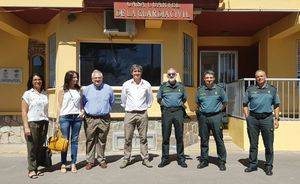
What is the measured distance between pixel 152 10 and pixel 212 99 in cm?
281

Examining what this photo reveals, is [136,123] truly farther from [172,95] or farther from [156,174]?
[156,174]

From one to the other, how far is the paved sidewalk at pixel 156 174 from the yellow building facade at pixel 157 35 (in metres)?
2.17

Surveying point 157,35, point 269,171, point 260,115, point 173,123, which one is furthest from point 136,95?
point 157,35

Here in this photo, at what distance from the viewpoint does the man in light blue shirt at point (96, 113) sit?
8273 mm

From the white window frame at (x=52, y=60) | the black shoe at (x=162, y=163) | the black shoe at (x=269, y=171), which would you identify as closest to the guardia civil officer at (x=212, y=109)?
the black shoe at (x=162, y=163)

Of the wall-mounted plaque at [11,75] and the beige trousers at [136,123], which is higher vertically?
the wall-mounted plaque at [11,75]

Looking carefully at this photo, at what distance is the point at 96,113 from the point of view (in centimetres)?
828

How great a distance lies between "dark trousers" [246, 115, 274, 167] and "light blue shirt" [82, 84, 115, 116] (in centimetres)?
272

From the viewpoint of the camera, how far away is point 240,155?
10.0 meters

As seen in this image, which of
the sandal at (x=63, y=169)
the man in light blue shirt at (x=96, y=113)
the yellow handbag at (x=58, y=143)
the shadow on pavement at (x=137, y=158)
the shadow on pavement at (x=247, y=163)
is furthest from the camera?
the shadow on pavement at (x=137, y=158)

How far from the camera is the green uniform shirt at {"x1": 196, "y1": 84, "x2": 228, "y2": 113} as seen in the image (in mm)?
8312

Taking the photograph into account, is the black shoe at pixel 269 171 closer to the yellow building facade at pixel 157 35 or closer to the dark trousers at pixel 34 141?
the yellow building facade at pixel 157 35

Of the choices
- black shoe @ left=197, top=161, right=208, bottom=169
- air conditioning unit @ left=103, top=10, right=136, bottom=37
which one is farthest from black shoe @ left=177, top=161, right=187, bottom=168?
air conditioning unit @ left=103, top=10, right=136, bottom=37

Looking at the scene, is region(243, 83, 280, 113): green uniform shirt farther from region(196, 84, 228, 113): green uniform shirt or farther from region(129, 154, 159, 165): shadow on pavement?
region(129, 154, 159, 165): shadow on pavement
